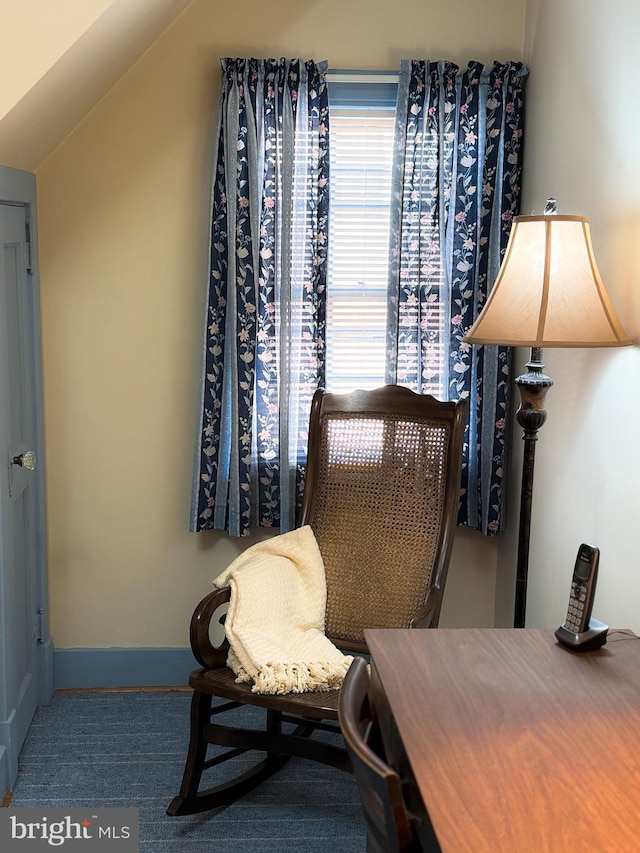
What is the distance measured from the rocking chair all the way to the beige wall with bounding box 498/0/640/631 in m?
0.32

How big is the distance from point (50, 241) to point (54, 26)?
3.79ft

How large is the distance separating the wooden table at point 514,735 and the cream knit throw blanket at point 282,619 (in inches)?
23.7

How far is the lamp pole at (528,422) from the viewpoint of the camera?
2381mm

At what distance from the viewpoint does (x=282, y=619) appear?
8.69 feet

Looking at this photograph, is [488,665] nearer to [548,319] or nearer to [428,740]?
[428,740]

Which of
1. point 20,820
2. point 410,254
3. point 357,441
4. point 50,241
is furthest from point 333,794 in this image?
point 50,241

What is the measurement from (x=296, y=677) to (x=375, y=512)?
2.06 ft

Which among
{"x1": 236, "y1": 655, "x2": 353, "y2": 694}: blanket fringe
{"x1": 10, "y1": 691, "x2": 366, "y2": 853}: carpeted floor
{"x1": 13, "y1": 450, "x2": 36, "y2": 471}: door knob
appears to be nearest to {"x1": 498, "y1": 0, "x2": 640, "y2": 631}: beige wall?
{"x1": 236, "y1": 655, "x2": 353, "y2": 694}: blanket fringe

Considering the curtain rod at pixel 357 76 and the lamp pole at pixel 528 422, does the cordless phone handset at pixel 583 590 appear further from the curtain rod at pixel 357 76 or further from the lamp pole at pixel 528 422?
the curtain rod at pixel 357 76

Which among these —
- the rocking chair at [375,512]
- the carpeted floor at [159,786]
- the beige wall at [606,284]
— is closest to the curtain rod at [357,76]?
the beige wall at [606,284]

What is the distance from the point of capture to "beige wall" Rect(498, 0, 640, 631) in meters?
2.23

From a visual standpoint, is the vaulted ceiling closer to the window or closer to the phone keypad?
the window

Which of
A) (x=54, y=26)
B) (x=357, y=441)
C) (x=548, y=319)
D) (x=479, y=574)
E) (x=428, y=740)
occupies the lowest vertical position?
(x=479, y=574)

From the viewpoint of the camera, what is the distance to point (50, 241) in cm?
316
